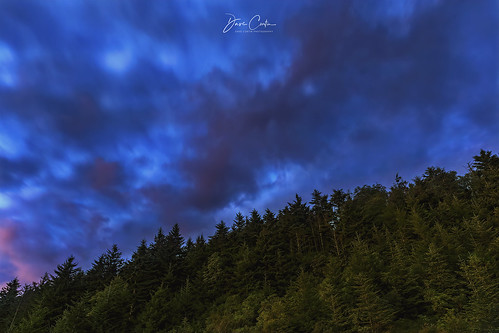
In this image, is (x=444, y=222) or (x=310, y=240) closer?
(x=444, y=222)

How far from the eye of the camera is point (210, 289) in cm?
5003

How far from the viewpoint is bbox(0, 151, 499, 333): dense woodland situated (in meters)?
24.0

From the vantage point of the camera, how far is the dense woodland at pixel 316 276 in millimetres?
24047

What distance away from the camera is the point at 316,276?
43406 mm

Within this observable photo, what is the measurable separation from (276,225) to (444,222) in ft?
113

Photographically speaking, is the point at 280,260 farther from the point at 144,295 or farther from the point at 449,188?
the point at 449,188

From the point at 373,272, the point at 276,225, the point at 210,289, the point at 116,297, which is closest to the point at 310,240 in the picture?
the point at 276,225

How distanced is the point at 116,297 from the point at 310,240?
42.5 meters

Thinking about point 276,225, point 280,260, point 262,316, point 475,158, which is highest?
point 475,158

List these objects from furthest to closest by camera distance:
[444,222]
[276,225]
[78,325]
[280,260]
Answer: [276,225]
[280,260]
[444,222]
[78,325]

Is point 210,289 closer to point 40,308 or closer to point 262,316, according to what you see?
point 262,316

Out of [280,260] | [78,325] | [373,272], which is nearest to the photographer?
[373,272]

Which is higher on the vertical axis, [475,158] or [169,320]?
[475,158]

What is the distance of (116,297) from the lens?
151 feet
